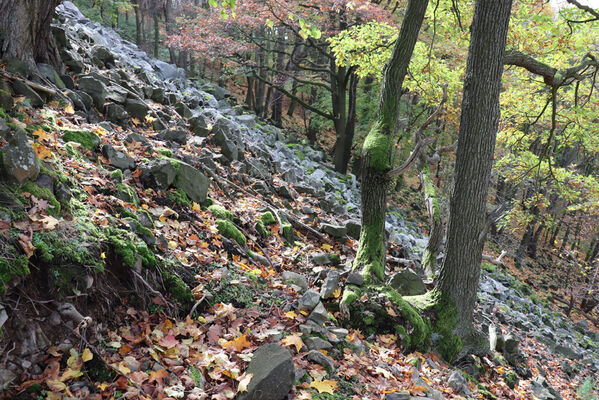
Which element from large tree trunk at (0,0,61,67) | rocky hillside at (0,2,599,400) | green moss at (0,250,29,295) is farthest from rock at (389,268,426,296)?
large tree trunk at (0,0,61,67)

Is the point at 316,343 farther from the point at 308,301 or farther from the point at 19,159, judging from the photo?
the point at 19,159

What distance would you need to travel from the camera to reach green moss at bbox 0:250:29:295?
2.21m

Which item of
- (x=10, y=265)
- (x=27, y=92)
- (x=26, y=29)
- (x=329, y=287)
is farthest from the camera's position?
(x=329, y=287)

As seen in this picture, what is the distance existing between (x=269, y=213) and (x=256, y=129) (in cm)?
663

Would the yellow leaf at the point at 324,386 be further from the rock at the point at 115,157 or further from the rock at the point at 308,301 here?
the rock at the point at 115,157

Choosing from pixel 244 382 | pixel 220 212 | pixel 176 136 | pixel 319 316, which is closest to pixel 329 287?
pixel 319 316

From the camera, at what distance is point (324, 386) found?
299cm

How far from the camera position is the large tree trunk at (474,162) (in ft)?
15.6

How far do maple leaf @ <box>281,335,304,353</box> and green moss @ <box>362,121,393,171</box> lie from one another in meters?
2.80

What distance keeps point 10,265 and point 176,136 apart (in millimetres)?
4188

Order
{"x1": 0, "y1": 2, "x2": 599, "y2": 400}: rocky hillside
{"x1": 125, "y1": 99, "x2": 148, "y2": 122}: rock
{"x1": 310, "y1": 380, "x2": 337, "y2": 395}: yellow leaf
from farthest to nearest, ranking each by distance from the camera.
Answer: {"x1": 125, "y1": 99, "x2": 148, "y2": 122}: rock
{"x1": 310, "y1": 380, "x2": 337, "y2": 395}: yellow leaf
{"x1": 0, "y1": 2, "x2": 599, "y2": 400}: rocky hillside

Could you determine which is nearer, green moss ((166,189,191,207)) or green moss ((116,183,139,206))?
green moss ((116,183,139,206))

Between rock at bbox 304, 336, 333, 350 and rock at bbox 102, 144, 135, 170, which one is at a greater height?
rock at bbox 102, 144, 135, 170

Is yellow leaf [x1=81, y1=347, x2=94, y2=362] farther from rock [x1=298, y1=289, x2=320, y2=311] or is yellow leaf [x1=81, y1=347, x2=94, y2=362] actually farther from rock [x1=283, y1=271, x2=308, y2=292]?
rock [x1=283, y1=271, x2=308, y2=292]
